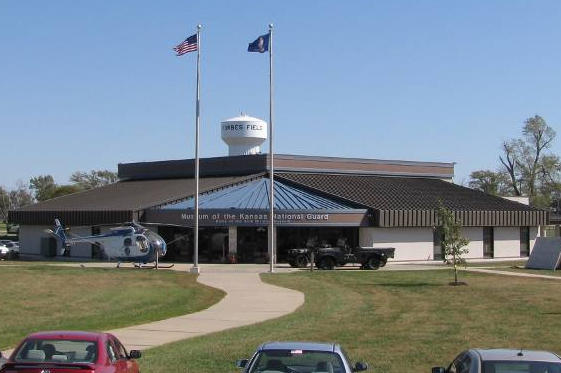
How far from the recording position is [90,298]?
100 ft

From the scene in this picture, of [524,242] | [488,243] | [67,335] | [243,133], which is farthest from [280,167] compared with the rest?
[67,335]

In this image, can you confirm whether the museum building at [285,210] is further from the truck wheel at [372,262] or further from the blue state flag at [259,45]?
the blue state flag at [259,45]

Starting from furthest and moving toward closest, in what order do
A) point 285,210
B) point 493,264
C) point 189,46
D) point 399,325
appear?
1. point 493,264
2. point 285,210
3. point 189,46
4. point 399,325

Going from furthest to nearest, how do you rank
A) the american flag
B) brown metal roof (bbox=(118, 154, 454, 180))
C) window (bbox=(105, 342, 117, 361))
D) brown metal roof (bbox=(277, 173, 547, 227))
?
brown metal roof (bbox=(118, 154, 454, 180))
brown metal roof (bbox=(277, 173, 547, 227))
the american flag
window (bbox=(105, 342, 117, 361))

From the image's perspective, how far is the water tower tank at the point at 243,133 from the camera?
221ft

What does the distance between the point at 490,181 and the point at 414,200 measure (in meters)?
56.7

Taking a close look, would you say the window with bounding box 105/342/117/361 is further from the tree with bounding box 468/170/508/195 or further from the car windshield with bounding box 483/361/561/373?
the tree with bounding box 468/170/508/195

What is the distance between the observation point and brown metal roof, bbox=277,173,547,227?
58.3 metres

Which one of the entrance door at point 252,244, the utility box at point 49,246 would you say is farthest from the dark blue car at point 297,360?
the utility box at point 49,246

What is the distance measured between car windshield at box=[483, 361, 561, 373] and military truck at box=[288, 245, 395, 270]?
3926cm

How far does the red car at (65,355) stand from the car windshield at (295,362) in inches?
87.9

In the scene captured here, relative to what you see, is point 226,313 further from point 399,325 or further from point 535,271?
point 535,271

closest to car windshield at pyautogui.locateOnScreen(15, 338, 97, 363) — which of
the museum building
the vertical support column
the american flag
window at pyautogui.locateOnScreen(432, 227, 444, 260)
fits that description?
the american flag

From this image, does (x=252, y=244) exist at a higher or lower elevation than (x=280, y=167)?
lower
